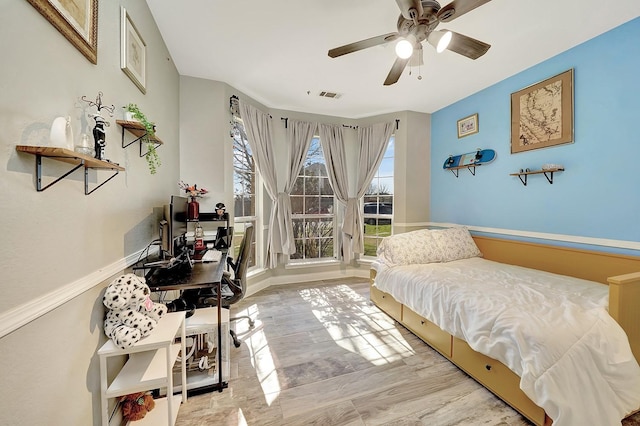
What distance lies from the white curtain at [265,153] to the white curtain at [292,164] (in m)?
0.12

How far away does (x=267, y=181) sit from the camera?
356cm

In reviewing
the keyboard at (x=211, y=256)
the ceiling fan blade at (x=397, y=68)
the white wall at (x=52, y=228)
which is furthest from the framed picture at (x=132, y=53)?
the ceiling fan blade at (x=397, y=68)

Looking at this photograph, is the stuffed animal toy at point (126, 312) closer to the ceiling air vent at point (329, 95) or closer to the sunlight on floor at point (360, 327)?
the sunlight on floor at point (360, 327)

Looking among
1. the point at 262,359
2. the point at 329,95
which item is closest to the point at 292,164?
the point at 329,95

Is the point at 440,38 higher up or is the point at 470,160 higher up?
the point at 440,38

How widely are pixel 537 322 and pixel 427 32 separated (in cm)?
197

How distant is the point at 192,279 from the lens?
1663mm

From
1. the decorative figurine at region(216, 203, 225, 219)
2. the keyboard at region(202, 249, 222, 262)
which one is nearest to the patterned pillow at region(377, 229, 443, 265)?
the keyboard at region(202, 249, 222, 262)

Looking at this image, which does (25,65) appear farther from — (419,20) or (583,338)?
(583,338)

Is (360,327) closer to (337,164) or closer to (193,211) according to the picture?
(193,211)

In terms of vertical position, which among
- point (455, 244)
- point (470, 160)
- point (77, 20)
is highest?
point (77, 20)

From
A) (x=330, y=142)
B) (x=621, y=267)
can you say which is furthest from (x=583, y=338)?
(x=330, y=142)

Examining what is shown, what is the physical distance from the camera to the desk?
61.6 inches

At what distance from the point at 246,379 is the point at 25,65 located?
204cm
